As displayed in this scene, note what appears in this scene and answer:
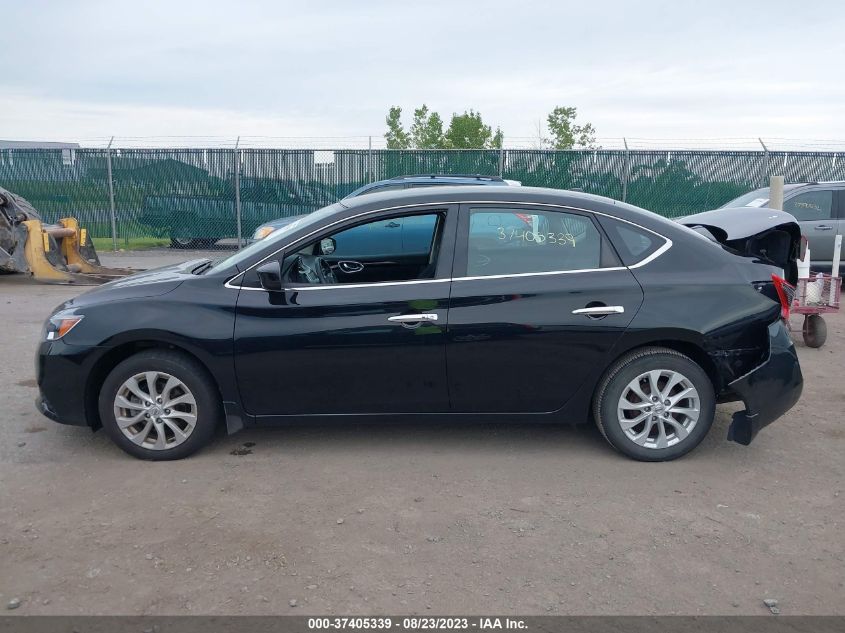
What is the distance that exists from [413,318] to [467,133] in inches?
936

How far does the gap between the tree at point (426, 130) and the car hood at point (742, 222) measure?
76.3 feet

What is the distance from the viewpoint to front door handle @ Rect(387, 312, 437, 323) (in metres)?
4.64

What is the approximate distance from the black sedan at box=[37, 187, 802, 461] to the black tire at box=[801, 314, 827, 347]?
3.52 metres

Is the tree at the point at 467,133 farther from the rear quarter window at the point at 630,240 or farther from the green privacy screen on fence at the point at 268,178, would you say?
the rear quarter window at the point at 630,240

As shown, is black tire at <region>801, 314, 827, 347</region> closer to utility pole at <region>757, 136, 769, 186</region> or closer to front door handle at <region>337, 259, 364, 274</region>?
front door handle at <region>337, 259, 364, 274</region>

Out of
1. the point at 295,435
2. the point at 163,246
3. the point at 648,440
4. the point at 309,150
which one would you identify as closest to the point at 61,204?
the point at 163,246

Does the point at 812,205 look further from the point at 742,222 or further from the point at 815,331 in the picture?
the point at 742,222

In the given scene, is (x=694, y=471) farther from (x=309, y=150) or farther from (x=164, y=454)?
(x=309, y=150)

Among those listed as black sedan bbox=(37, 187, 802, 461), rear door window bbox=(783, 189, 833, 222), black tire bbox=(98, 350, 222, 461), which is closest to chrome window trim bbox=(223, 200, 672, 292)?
black sedan bbox=(37, 187, 802, 461)

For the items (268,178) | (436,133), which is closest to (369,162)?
(268,178)

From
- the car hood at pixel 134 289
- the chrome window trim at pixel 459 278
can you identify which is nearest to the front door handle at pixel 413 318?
the chrome window trim at pixel 459 278

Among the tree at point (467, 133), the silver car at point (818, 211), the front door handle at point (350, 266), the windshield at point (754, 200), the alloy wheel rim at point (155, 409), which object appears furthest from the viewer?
the tree at point (467, 133)

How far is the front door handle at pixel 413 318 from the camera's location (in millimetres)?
4645

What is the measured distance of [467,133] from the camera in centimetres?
2747
